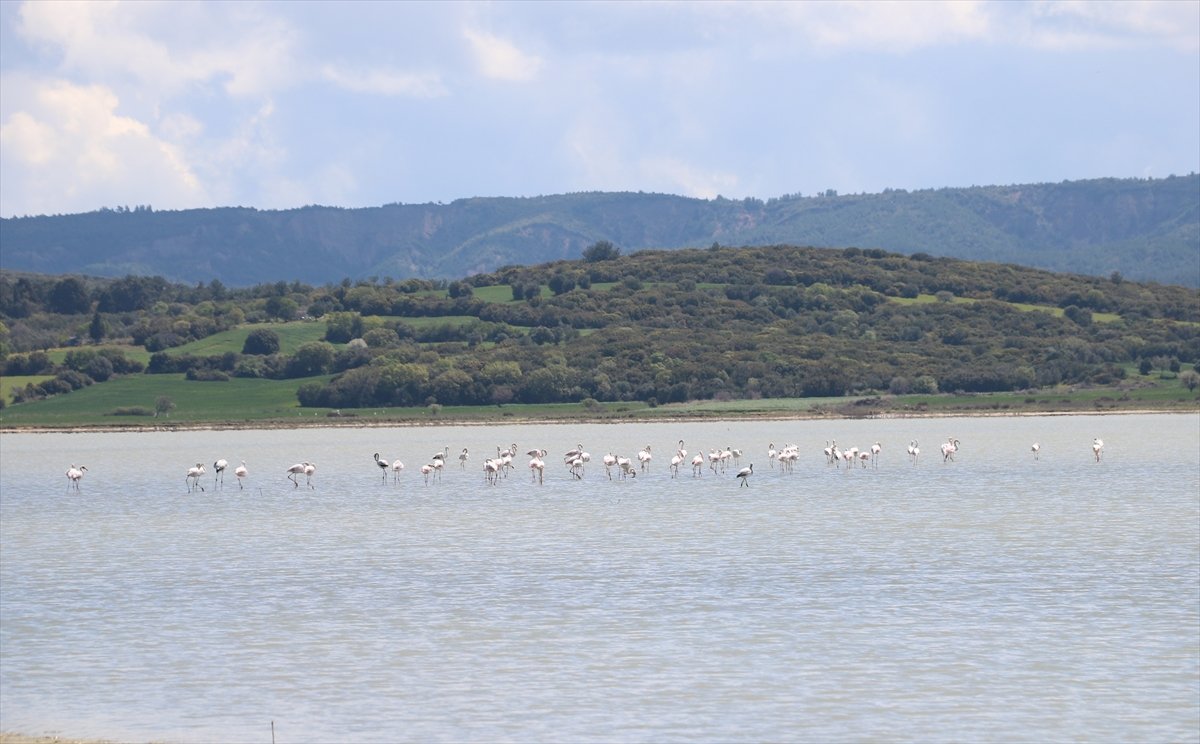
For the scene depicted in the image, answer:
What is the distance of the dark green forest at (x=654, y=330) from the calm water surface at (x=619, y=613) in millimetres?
53420

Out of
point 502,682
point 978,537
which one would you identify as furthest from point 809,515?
point 502,682

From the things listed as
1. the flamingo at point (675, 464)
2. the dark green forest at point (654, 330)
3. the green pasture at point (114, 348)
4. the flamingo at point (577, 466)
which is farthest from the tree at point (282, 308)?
the flamingo at point (577, 466)

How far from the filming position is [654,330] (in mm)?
114625

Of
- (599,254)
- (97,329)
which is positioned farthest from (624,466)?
(599,254)

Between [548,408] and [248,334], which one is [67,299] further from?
[548,408]

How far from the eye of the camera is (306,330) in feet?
390

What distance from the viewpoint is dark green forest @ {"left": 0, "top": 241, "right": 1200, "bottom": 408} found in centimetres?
9912

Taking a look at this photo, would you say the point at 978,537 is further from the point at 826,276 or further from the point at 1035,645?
the point at 826,276

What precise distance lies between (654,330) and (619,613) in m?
92.5

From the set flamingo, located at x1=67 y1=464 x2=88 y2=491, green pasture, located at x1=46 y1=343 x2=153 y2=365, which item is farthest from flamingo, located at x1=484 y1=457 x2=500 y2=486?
green pasture, located at x1=46 y1=343 x2=153 y2=365

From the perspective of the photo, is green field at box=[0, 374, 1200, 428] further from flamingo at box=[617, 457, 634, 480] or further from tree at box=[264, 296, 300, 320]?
flamingo at box=[617, 457, 634, 480]

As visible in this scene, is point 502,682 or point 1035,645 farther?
point 1035,645

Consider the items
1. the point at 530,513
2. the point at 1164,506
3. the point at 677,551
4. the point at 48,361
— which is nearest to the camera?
the point at 677,551

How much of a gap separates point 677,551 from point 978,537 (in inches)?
222
